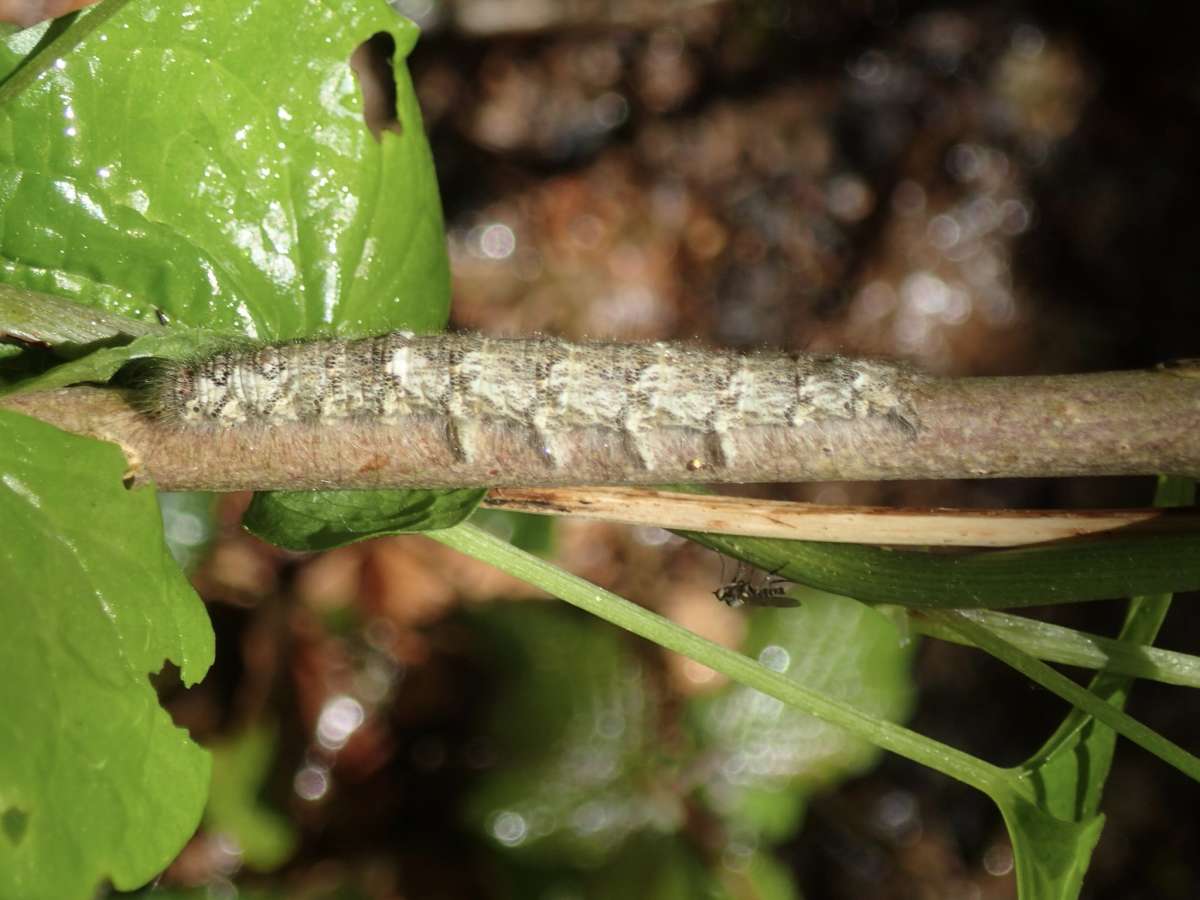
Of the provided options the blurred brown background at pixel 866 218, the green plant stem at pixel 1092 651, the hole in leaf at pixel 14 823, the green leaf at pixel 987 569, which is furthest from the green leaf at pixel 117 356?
the blurred brown background at pixel 866 218

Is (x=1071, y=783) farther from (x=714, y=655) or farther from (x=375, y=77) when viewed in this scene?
(x=375, y=77)

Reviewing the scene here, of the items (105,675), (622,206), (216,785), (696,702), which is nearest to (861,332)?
(622,206)

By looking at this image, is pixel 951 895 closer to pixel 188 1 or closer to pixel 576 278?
pixel 576 278

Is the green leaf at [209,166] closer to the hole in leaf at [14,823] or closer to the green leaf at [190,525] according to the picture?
the hole in leaf at [14,823]

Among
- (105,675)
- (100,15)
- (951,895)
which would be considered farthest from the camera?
(951,895)

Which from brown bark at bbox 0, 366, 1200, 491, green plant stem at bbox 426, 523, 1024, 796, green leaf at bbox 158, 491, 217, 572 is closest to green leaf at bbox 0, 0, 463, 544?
brown bark at bbox 0, 366, 1200, 491

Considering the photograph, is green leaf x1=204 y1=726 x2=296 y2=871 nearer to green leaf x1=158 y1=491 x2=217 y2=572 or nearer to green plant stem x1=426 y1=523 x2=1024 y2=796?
green leaf x1=158 y1=491 x2=217 y2=572
